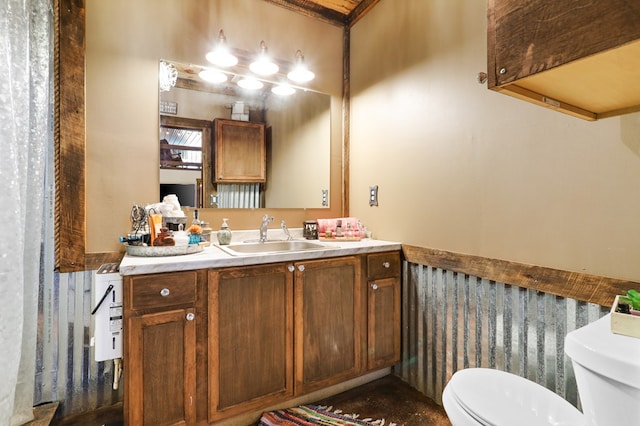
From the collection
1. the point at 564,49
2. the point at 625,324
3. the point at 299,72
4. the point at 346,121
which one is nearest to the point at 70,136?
the point at 299,72

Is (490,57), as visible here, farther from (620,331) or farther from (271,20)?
(271,20)

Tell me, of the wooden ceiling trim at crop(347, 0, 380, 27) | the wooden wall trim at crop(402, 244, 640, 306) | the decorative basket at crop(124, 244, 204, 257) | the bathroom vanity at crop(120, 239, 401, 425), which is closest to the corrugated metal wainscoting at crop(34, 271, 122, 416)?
the decorative basket at crop(124, 244, 204, 257)

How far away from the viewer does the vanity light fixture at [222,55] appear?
7.11 feet

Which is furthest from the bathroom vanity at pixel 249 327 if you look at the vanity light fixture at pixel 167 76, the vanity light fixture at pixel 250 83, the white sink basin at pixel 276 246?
the vanity light fixture at pixel 250 83

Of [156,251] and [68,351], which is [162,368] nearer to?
[156,251]

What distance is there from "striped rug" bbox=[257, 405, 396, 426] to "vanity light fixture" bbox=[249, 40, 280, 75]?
2.26m

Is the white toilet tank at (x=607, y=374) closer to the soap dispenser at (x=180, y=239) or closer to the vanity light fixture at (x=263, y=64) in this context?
the soap dispenser at (x=180, y=239)

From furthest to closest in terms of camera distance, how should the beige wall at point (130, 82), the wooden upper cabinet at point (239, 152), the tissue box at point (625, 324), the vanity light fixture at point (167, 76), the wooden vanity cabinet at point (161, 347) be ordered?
the wooden upper cabinet at point (239, 152) → the vanity light fixture at point (167, 76) → the beige wall at point (130, 82) → the wooden vanity cabinet at point (161, 347) → the tissue box at point (625, 324)

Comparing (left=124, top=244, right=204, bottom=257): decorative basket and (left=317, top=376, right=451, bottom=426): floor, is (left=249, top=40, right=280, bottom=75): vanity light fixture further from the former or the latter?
(left=317, top=376, right=451, bottom=426): floor

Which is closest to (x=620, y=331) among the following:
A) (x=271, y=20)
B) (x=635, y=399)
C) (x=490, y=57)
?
(x=635, y=399)

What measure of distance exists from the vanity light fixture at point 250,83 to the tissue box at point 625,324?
2.32m

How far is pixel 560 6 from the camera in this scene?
0.80 metres

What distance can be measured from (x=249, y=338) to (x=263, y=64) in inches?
73.4

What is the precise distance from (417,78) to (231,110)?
4.28ft
